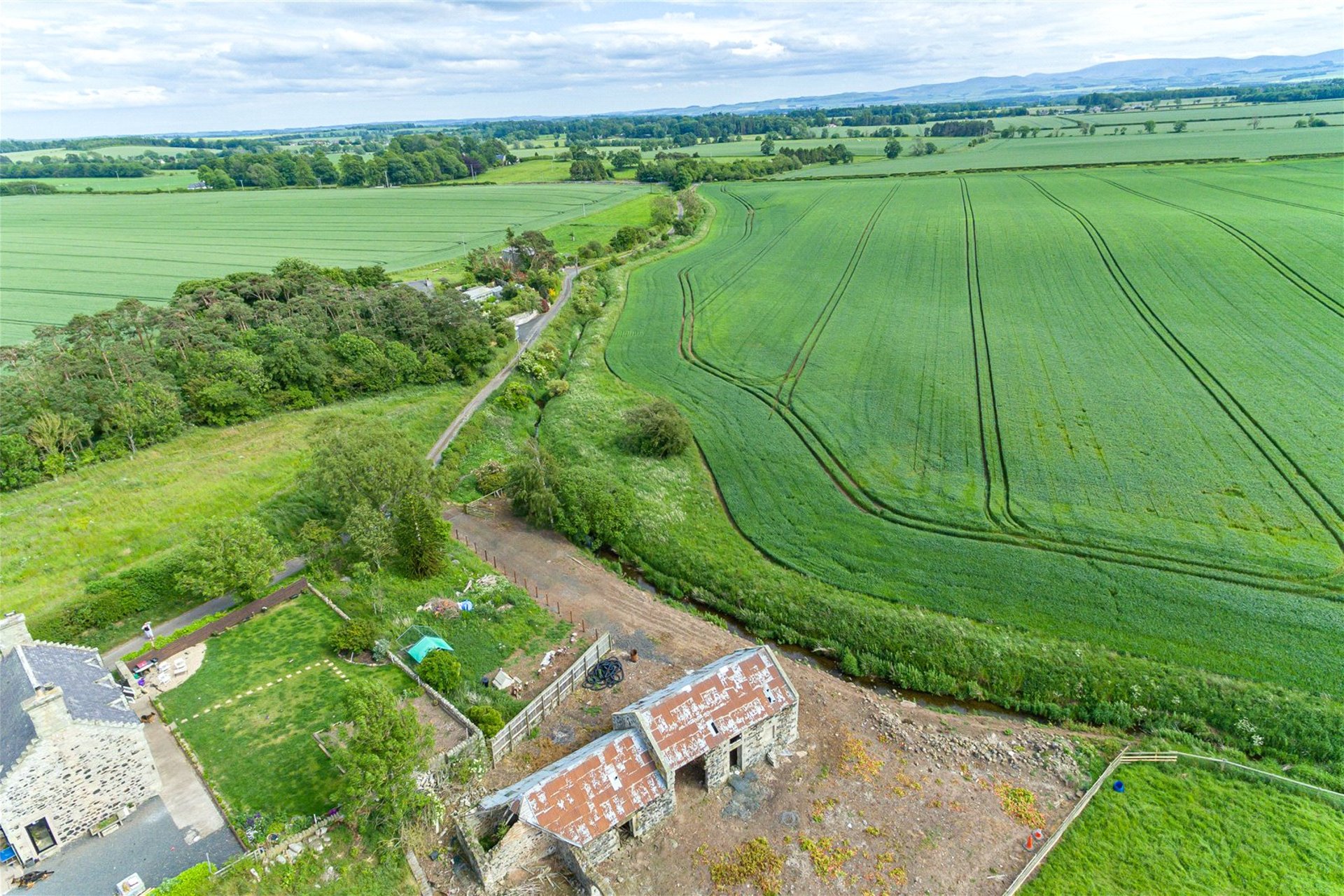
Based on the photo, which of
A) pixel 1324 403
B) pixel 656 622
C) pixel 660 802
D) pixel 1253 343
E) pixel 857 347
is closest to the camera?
pixel 660 802

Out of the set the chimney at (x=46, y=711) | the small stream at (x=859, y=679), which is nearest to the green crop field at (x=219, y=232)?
the chimney at (x=46, y=711)

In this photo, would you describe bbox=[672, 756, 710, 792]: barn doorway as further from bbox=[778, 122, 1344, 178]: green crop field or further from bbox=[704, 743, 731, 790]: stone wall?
bbox=[778, 122, 1344, 178]: green crop field

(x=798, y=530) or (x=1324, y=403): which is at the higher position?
(x=1324, y=403)

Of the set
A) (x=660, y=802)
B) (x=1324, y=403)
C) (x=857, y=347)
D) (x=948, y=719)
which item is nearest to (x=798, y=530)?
(x=948, y=719)

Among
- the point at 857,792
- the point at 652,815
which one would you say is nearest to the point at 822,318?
the point at 857,792

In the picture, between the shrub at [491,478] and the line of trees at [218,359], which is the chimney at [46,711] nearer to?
the shrub at [491,478]

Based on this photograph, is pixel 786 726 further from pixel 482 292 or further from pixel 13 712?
pixel 482 292

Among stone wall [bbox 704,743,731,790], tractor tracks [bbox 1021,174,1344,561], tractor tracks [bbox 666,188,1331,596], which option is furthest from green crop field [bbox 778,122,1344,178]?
stone wall [bbox 704,743,731,790]

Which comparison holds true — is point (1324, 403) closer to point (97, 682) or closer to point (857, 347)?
point (857, 347)
